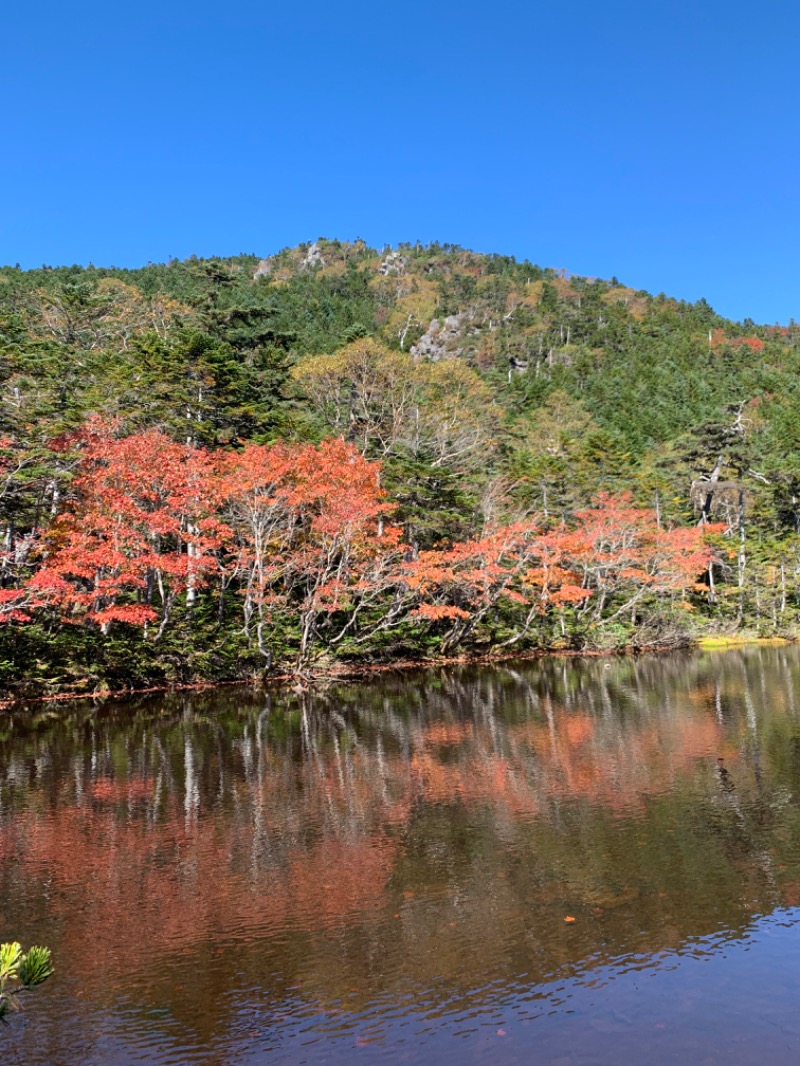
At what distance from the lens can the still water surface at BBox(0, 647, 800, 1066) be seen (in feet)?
16.7

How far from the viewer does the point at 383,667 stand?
2948cm

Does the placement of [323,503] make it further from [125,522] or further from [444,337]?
[444,337]

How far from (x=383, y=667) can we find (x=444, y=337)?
72458 millimetres

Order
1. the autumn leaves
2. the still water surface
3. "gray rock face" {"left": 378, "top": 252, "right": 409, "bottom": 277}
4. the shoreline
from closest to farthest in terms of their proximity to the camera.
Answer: the still water surface < the autumn leaves < the shoreline < "gray rock face" {"left": 378, "top": 252, "right": 409, "bottom": 277}

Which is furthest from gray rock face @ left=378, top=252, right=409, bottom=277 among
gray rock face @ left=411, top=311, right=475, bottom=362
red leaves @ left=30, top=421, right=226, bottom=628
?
red leaves @ left=30, top=421, right=226, bottom=628

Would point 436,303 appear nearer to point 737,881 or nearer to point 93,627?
point 93,627

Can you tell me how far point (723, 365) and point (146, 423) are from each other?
66.1 metres

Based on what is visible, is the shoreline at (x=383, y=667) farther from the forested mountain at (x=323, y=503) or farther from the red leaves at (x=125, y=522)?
the red leaves at (x=125, y=522)

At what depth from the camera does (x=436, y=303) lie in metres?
106

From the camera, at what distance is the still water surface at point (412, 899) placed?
5086 mm

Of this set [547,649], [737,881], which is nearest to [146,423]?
[547,649]

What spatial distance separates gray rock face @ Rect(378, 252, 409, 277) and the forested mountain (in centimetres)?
6197

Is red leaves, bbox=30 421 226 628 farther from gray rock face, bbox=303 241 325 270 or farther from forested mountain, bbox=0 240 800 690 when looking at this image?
gray rock face, bbox=303 241 325 270

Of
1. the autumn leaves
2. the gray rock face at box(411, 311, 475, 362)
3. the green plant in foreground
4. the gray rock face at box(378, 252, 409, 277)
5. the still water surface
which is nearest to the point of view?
the green plant in foreground
